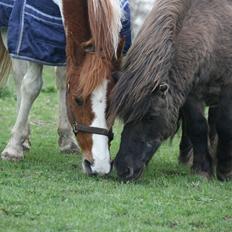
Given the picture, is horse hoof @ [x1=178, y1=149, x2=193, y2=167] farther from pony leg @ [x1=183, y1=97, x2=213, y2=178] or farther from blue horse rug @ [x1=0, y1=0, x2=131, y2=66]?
blue horse rug @ [x1=0, y1=0, x2=131, y2=66]

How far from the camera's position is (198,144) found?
6.71m

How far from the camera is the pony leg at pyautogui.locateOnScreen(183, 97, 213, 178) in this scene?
655 cm

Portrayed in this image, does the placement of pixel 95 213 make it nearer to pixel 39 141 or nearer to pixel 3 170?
pixel 3 170

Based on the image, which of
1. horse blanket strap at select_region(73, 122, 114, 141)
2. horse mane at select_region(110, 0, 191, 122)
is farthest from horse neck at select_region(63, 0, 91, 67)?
horse blanket strap at select_region(73, 122, 114, 141)

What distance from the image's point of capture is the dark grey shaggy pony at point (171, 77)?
623 cm

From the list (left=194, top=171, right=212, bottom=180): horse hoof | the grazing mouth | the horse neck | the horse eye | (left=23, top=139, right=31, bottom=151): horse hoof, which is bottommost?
(left=23, top=139, right=31, bottom=151): horse hoof

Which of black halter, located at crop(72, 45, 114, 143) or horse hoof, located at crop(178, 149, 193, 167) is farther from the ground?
black halter, located at crop(72, 45, 114, 143)

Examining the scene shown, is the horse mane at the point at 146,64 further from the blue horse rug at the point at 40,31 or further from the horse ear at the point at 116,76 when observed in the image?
the blue horse rug at the point at 40,31

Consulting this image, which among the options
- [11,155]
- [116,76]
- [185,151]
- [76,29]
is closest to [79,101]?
[116,76]

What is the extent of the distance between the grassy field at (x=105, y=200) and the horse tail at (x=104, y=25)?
109cm

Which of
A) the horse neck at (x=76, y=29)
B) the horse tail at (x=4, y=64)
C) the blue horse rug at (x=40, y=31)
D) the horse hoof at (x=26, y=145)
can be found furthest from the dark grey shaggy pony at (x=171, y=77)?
the horse tail at (x=4, y=64)

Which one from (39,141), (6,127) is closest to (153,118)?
(39,141)

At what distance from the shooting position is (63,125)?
8367mm

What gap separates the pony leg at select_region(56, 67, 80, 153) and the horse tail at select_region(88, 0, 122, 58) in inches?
75.4
